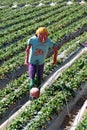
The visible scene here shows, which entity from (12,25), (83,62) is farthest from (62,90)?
(12,25)

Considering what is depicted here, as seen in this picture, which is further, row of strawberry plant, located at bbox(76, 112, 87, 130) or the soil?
the soil

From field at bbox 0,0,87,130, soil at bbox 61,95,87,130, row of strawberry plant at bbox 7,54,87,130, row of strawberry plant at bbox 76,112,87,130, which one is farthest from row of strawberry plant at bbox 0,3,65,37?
row of strawberry plant at bbox 76,112,87,130

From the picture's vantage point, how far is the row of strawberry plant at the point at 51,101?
10.6 meters

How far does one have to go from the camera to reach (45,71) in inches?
586

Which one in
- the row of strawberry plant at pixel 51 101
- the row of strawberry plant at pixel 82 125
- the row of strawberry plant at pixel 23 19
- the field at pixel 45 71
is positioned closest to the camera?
the row of strawberry plant at pixel 82 125

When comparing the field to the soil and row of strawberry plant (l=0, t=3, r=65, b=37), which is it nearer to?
row of strawberry plant (l=0, t=3, r=65, b=37)

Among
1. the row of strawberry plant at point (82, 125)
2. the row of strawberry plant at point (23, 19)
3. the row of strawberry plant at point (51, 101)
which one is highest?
the row of strawberry plant at point (23, 19)

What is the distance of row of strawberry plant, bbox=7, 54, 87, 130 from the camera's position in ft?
34.9

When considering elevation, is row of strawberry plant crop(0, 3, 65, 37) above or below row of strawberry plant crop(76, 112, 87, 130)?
above

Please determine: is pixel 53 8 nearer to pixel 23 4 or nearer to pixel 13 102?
pixel 23 4

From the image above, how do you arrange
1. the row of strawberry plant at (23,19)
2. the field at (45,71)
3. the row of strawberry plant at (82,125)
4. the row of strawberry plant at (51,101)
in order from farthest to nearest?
1. the row of strawberry plant at (23,19)
2. the field at (45,71)
3. the row of strawberry plant at (51,101)
4. the row of strawberry plant at (82,125)

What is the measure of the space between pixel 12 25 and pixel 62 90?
14263mm

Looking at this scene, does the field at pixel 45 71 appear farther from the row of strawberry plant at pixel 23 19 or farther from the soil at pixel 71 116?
the soil at pixel 71 116

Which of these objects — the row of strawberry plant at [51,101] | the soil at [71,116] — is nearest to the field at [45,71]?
the row of strawberry plant at [51,101]
